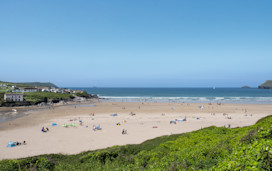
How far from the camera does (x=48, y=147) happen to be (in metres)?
18.5

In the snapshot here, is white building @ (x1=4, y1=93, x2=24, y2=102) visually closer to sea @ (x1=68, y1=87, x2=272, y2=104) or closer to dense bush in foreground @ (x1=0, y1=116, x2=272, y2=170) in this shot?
sea @ (x1=68, y1=87, x2=272, y2=104)

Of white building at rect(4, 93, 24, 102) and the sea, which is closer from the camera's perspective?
white building at rect(4, 93, 24, 102)

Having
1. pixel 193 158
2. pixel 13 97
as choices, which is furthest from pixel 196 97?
pixel 193 158

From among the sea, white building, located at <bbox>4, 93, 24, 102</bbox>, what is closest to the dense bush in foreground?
the sea

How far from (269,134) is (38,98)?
245 feet

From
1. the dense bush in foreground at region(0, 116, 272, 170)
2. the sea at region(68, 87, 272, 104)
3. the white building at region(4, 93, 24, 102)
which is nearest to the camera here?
the dense bush in foreground at region(0, 116, 272, 170)

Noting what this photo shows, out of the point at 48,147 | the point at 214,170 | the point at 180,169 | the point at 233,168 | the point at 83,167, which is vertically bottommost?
the point at 48,147

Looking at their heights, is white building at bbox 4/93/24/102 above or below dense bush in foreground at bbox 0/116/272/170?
below

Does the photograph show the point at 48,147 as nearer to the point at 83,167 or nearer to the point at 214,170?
the point at 83,167

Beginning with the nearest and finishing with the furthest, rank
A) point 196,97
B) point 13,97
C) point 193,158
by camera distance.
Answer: point 193,158
point 13,97
point 196,97

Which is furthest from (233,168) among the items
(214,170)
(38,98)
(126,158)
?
(38,98)

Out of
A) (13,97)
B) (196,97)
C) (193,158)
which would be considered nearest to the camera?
(193,158)

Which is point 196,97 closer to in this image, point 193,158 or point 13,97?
point 13,97

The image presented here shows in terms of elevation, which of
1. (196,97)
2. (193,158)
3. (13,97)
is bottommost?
(196,97)
